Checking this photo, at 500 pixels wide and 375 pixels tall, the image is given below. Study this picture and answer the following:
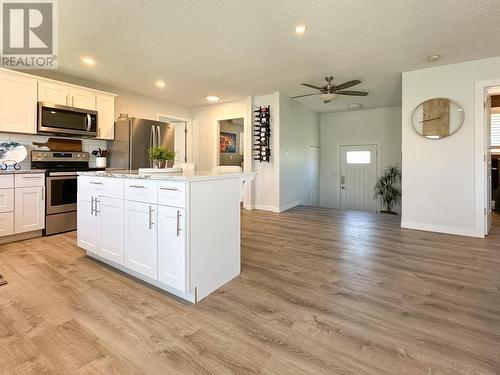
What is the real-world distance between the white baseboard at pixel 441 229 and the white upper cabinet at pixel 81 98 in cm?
554

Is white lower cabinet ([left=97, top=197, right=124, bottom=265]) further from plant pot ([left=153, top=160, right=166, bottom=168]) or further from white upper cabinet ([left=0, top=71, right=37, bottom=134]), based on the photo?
white upper cabinet ([left=0, top=71, right=37, bottom=134])

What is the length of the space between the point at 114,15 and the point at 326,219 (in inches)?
168

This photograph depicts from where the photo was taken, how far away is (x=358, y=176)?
7402 millimetres

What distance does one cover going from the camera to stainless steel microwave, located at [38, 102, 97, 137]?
3809mm

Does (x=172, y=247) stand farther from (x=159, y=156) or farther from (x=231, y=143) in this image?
(x=231, y=143)

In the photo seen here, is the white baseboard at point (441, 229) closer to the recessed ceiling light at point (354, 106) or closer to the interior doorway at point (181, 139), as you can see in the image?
the recessed ceiling light at point (354, 106)

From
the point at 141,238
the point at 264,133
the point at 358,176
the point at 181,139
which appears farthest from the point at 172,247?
the point at 358,176

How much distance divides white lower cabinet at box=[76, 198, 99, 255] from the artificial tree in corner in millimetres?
6411

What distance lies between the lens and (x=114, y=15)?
2.64 metres

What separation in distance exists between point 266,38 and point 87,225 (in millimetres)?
2906

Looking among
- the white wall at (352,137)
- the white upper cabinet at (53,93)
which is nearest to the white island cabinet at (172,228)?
the white upper cabinet at (53,93)

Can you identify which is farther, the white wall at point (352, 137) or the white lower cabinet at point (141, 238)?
the white wall at point (352, 137)

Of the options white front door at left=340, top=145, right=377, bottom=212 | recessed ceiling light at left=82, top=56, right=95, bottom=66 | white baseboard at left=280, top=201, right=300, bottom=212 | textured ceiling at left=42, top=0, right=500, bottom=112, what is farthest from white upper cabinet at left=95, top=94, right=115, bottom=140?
white front door at left=340, top=145, right=377, bottom=212

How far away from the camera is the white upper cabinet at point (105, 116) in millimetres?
4551
